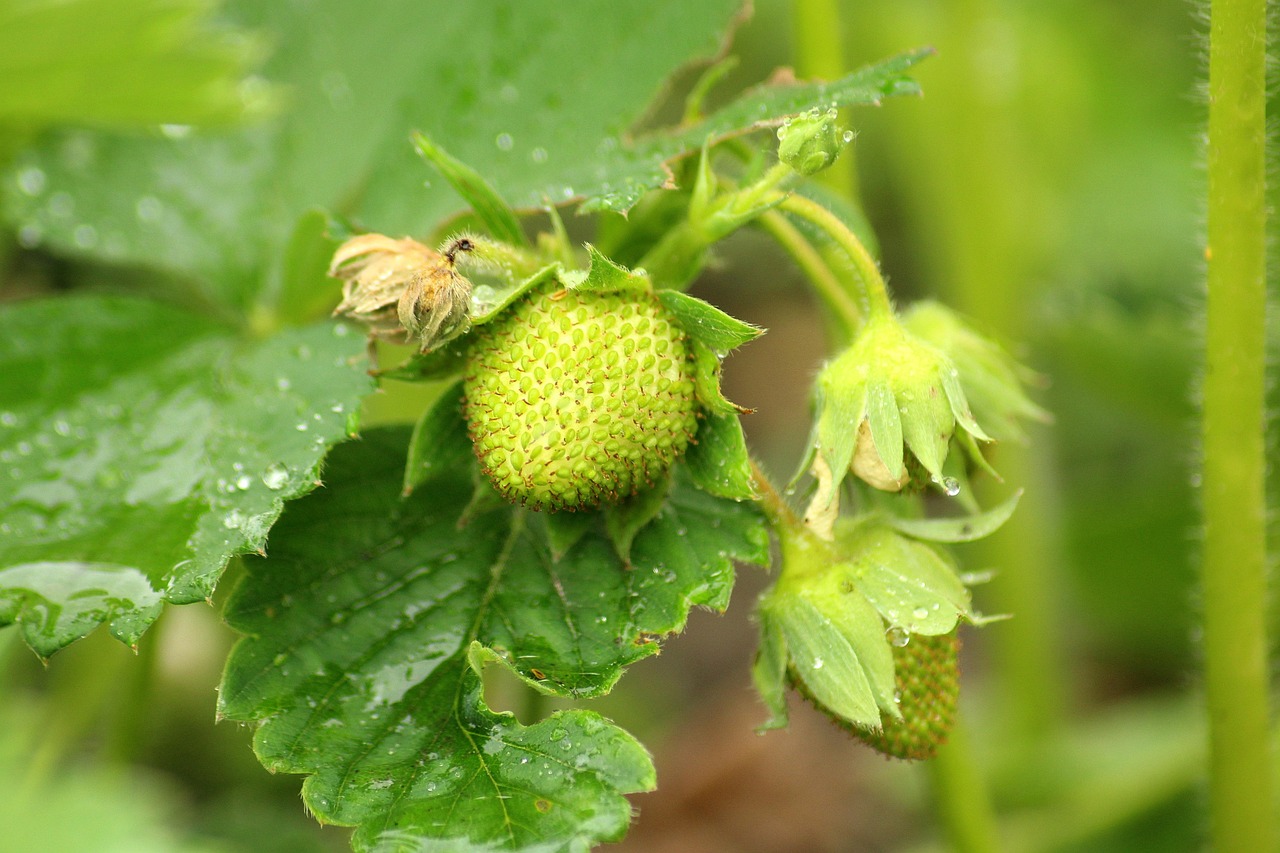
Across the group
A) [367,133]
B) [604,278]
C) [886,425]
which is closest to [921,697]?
[886,425]

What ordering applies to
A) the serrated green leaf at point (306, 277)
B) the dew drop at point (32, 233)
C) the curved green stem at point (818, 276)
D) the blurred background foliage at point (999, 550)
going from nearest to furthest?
the curved green stem at point (818, 276), the serrated green leaf at point (306, 277), the dew drop at point (32, 233), the blurred background foliage at point (999, 550)

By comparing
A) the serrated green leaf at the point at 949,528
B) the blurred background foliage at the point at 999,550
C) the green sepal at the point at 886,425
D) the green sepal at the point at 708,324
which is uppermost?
the green sepal at the point at 708,324

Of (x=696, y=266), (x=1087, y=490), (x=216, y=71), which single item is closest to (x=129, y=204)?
(x=216, y=71)

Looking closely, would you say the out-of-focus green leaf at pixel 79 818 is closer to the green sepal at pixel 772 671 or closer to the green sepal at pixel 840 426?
the green sepal at pixel 772 671

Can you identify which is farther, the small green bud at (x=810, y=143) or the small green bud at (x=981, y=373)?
the small green bud at (x=981, y=373)

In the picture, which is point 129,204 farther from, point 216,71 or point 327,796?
point 327,796

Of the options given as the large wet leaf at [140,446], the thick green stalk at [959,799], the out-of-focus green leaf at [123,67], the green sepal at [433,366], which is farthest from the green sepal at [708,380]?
the out-of-focus green leaf at [123,67]

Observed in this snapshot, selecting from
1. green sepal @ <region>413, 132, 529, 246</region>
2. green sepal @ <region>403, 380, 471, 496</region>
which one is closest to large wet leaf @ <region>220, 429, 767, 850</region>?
green sepal @ <region>403, 380, 471, 496</region>
